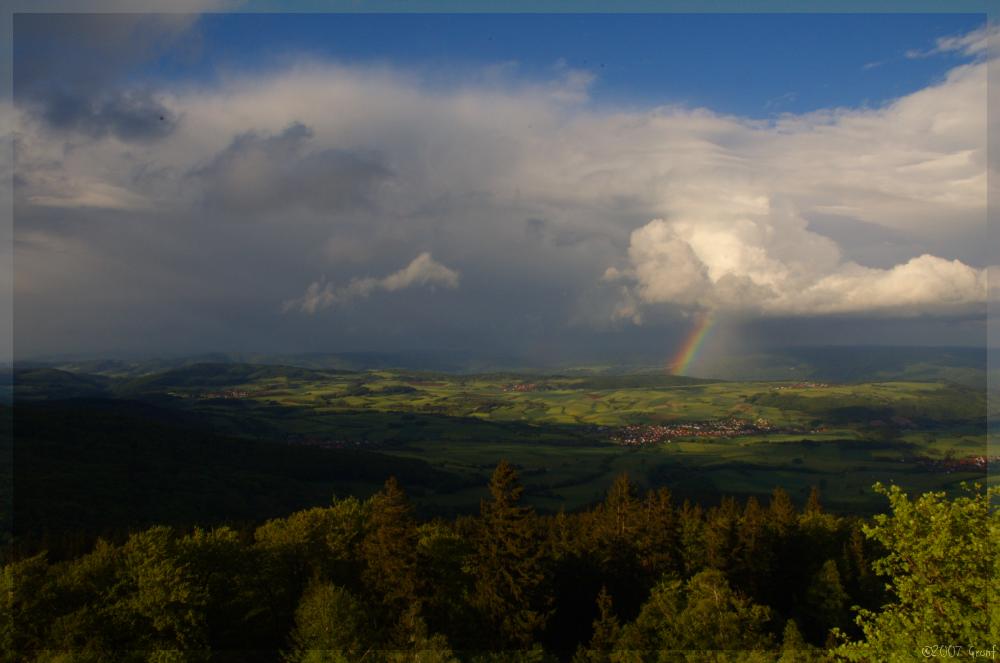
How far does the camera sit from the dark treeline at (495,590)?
20.4 meters

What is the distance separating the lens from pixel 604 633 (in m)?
42.1

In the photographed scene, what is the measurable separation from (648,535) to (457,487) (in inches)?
4339

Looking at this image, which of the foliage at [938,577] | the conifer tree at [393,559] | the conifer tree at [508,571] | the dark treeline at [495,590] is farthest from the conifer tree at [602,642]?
the foliage at [938,577]

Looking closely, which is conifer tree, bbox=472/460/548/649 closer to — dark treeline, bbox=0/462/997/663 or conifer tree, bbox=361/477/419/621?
dark treeline, bbox=0/462/997/663

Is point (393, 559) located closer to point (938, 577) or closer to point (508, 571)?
point (508, 571)

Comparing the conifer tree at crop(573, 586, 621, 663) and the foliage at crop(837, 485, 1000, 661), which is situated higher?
the foliage at crop(837, 485, 1000, 661)

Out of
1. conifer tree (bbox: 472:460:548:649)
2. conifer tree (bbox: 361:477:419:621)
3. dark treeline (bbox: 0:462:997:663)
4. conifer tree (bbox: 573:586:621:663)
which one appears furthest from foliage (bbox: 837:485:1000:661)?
conifer tree (bbox: 361:477:419:621)

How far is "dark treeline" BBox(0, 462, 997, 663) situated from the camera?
20.4m

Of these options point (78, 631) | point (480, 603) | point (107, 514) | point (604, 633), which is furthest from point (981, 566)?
point (107, 514)

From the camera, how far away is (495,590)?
44.1 metres

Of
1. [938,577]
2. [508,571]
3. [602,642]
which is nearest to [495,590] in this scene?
[508,571]

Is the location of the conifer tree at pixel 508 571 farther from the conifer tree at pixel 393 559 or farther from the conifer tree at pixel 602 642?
the conifer tree at pixel 393 559

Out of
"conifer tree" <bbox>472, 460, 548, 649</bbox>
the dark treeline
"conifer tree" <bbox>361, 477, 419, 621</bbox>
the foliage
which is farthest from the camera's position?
"conifer tree" <bbox>361, 477, 419, 621</bbox>

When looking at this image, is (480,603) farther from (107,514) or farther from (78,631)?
(107,514)
